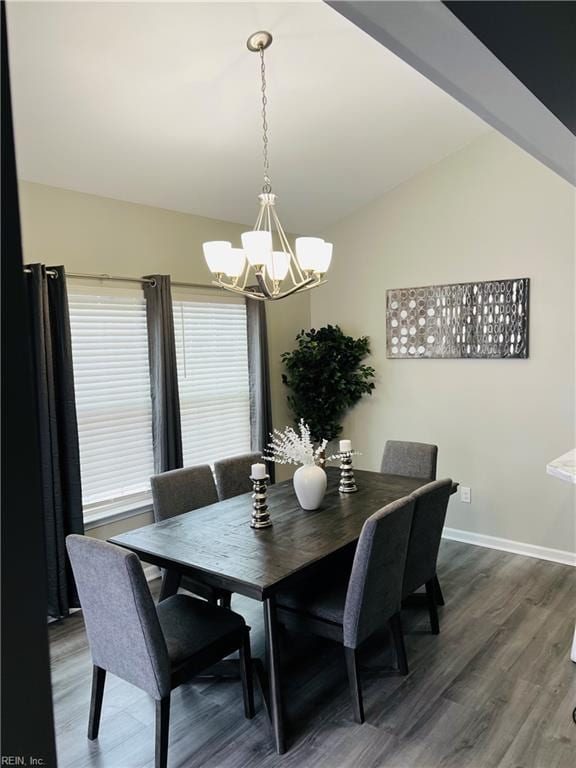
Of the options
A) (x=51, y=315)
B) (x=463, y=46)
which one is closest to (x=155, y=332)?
(x=51, y=315)

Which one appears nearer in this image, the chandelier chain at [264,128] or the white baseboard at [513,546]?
the chandelier chain at [264,128]

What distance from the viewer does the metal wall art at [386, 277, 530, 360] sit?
159 inches

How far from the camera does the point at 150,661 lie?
6.39ft

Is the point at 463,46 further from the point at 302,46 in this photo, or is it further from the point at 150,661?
the point at 150,661

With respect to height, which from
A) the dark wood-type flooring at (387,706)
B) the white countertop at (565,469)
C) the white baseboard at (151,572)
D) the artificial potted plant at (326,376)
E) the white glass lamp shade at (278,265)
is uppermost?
the white glass lamp shade at (278,265)

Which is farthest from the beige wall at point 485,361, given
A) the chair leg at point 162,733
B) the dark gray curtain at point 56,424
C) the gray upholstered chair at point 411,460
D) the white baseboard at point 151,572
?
the chair leg at point 162,733

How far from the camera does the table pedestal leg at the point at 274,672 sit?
2176 mm

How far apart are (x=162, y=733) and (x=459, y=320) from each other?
346 cm

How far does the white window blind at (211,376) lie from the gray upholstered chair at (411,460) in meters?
1.39

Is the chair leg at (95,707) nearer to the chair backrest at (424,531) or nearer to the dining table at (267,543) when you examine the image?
the dining table at (267,543)

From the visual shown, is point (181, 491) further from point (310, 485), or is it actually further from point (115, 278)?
point (115, 278)

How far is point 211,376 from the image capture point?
4336 mm

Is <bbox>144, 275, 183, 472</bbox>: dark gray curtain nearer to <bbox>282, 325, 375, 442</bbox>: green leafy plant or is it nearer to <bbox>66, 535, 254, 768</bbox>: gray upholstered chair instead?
<bbox>282, 325, 375, 442</bbox>: green leafy plant

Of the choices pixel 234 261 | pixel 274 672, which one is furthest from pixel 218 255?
pixel 274 672
